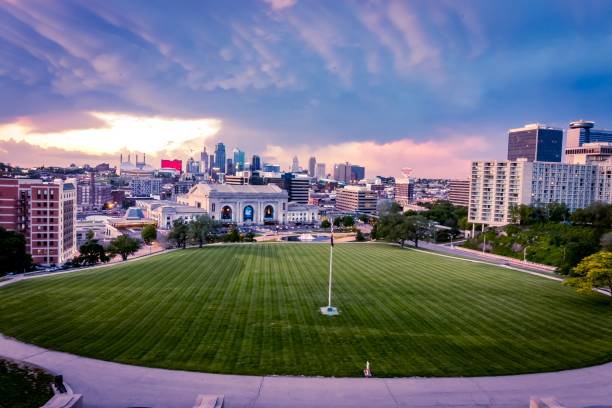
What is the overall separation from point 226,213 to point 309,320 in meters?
145

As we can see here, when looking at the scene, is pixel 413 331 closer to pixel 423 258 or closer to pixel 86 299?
pixel 86 299

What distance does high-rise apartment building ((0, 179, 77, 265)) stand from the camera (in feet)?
266

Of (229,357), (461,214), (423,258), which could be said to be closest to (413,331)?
(229,357)

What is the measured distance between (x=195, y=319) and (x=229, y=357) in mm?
8557

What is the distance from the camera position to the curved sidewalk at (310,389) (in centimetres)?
2117

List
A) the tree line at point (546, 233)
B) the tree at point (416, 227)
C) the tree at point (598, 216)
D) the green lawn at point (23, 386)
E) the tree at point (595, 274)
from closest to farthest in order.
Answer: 1. the green lawn at point (23, 386)
2. the tree at point (595, 274)
3. the tree line at point (546, 233)
4. the tree at point (598, 216)
5. the tree at point (416, 227)

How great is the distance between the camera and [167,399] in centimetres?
2103

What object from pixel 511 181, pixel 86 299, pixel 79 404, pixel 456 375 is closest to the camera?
pixel 79 404

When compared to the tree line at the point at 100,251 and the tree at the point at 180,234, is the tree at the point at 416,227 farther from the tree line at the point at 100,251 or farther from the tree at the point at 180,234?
the tree line at the point at 100,251

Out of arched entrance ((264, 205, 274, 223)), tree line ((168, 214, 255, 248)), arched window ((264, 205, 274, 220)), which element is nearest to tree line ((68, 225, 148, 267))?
tree line ((168, 214, 255, 248))

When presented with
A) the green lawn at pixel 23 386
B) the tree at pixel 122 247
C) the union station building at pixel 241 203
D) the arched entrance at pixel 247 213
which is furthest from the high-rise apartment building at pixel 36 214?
the arched entrance at pixel 247 213

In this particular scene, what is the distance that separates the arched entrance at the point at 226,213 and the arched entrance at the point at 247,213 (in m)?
5.47

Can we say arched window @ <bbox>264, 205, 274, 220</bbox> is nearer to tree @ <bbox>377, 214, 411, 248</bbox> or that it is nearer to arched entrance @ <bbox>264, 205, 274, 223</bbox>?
arched entrance @ <bbox>264, 205, 274, 223</bbox>

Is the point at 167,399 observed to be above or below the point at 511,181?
below
